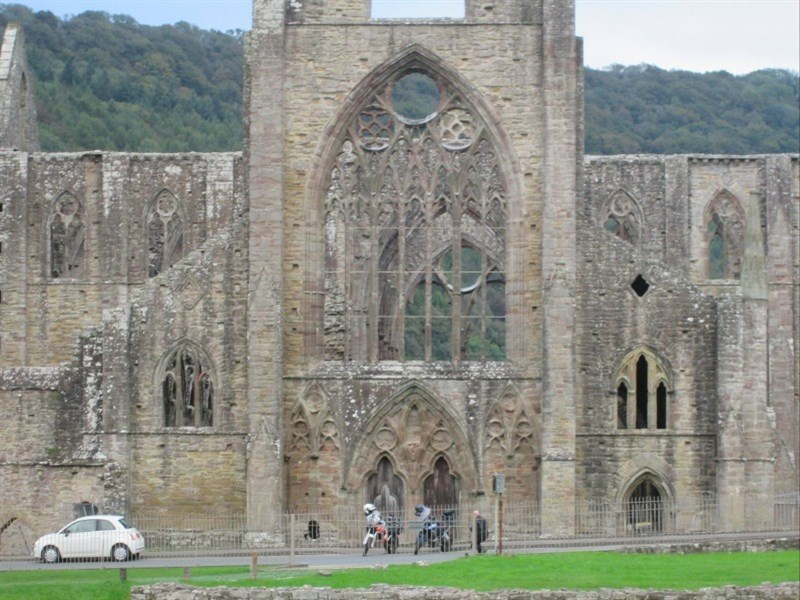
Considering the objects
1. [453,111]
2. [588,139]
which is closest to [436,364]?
[453,111]

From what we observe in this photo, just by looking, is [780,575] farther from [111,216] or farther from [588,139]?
[588,139]

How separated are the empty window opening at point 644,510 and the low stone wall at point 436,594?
12.7 meters

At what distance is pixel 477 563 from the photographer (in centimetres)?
3956

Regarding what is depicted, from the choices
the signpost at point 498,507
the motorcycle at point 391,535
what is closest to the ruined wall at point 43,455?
the motorcycle at point 391,535

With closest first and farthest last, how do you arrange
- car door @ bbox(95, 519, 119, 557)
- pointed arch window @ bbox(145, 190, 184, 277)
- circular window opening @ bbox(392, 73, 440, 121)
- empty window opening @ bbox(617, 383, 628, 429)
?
car door @ bbox(95, 519, 119, 557) → empty window opening @ bbox(617, 383, 628, 429) → pointed arch window @ bbox(145, 190, 184, 277) → circular window opening @ bbox(392, 73, 440, 121)

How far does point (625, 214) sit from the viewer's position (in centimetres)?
6384

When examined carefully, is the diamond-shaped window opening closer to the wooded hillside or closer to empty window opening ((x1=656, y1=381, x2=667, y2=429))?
empty window opening ((x1=656, y1=381, x2=667, y2=429))

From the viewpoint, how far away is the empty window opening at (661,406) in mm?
49281

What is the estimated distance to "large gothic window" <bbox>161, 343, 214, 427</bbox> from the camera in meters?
49.1

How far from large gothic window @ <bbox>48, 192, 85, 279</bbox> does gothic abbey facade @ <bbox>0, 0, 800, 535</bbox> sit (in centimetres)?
1339

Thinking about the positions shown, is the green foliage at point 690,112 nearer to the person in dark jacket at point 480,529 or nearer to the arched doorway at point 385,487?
the arched doorway at point 385,487

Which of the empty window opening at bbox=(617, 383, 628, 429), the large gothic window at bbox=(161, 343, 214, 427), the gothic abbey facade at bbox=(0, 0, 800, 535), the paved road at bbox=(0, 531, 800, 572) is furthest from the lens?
the empty window opening at bbox=(617, 383, 628, 429)

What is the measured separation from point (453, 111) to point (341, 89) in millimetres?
2661

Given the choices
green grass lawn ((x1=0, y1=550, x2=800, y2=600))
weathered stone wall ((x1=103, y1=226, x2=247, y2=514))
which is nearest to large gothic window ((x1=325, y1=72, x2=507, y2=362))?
weathered stone wall ((x1=103, y1=226, x2=247, y2=514))
